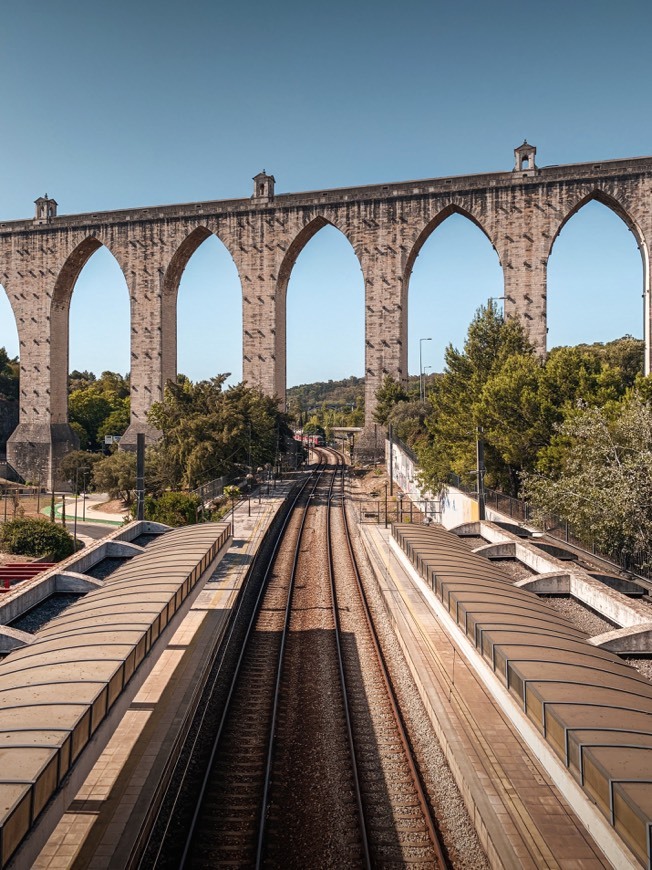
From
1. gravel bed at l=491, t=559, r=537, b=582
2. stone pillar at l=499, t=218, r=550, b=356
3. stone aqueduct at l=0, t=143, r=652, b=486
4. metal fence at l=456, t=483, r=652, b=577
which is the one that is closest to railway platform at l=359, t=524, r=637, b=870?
gravel bed at l=491, t=559, r=537, b=582

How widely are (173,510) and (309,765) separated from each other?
21.9 m

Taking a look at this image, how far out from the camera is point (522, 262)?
44.4 meters

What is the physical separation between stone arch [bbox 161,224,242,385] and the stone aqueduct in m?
0.14

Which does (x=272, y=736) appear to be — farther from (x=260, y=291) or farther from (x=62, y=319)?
(x=62, y=319)

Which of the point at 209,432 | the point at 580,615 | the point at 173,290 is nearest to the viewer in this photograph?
the point at 580,615

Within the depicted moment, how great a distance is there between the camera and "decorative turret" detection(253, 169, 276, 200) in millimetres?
49594

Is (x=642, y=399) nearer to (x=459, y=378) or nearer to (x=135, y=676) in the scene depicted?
(x=459, y=378)

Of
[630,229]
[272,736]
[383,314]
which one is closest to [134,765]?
[272,736]

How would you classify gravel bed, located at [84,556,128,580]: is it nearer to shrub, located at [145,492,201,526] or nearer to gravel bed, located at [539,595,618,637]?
gravel bed, located at [539,595,618,637]

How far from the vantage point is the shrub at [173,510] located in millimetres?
30497

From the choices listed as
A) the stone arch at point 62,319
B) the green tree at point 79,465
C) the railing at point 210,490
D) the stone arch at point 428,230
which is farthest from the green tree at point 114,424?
the stone arch at point 428,230

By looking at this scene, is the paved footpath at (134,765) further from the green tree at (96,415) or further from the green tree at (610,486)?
the green tree at (96,415)

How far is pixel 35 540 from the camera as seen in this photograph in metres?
28.4

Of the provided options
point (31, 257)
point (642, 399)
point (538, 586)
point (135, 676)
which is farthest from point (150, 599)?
point (31, 257)
